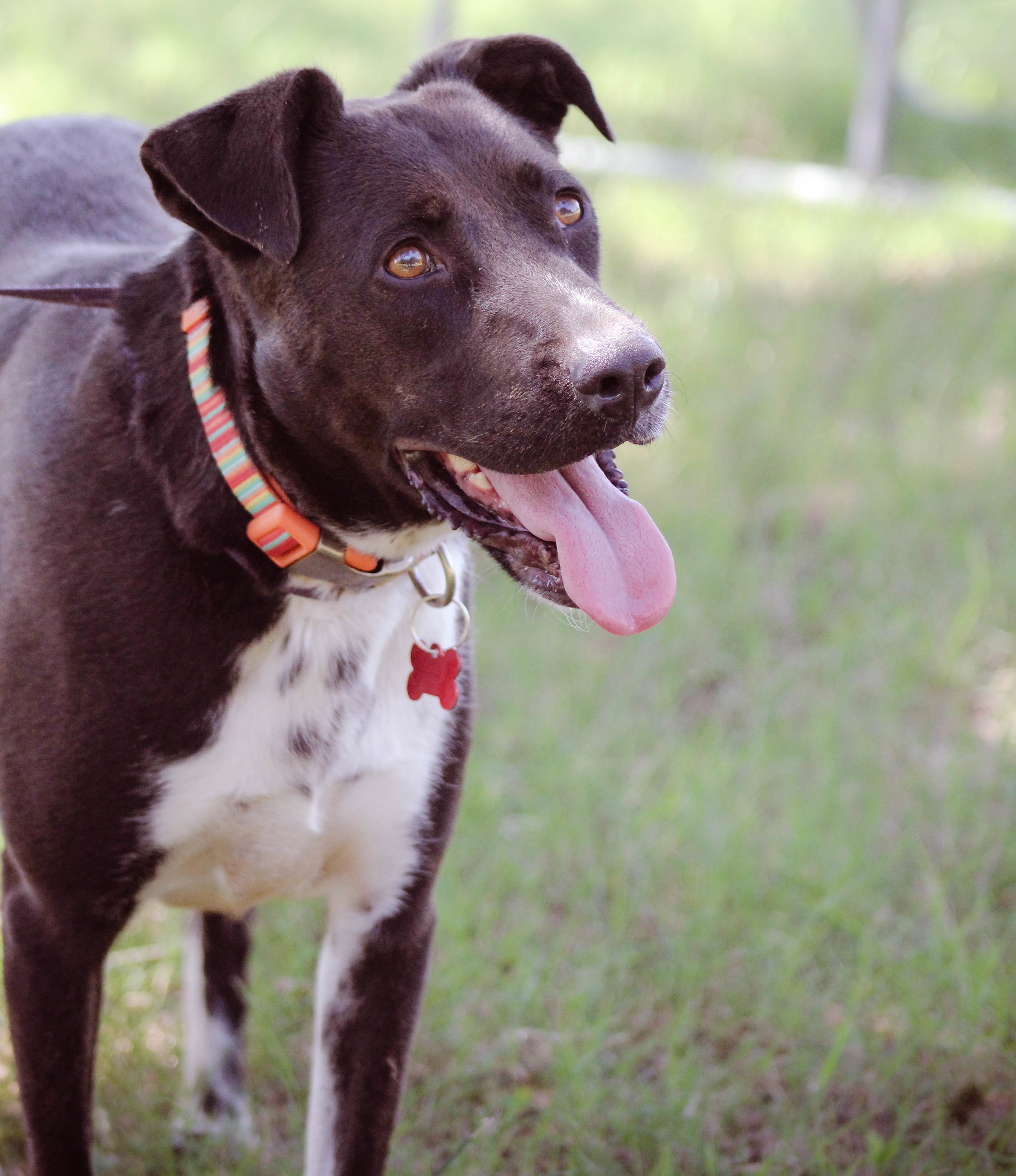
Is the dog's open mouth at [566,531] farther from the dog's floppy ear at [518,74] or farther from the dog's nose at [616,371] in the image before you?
the dog's floppy ear at [518,74]

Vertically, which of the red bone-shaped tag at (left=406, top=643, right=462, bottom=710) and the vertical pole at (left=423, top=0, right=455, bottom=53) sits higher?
the red bone-shaped tag at (left=406, top=643, right=462, bottom=710)

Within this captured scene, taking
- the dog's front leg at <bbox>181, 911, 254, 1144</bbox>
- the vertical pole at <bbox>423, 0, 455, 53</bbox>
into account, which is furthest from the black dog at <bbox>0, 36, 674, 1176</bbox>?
the vertical pole at <bbox>423, 0, 455, 53</bbox>

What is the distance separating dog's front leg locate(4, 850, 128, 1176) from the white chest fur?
0.13 meters

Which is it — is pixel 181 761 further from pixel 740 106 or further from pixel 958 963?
pixel 740 106

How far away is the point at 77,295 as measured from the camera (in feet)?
6.86

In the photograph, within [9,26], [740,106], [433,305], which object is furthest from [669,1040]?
[9,26]

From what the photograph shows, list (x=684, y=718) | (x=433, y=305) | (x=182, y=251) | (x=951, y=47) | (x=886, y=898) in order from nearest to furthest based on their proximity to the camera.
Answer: (x=433, y=305) < (x=182, y=251) < (x=886, y=898) < (x=684, y=718) < (x=951, y=47)

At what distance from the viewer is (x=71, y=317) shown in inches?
85.4

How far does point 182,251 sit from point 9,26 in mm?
6069

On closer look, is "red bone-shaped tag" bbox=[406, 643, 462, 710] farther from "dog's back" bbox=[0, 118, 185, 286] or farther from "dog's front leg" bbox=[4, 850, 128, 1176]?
"dog's back" bbox=[0, 118, 185, 286]

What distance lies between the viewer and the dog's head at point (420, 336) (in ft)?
5.98

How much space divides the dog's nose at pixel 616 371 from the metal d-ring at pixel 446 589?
0.44 meters

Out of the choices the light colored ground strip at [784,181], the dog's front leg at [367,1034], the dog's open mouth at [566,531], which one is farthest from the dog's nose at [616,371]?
the light colored ground strip at [784,181]

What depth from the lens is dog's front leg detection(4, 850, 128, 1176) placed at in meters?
2.01
